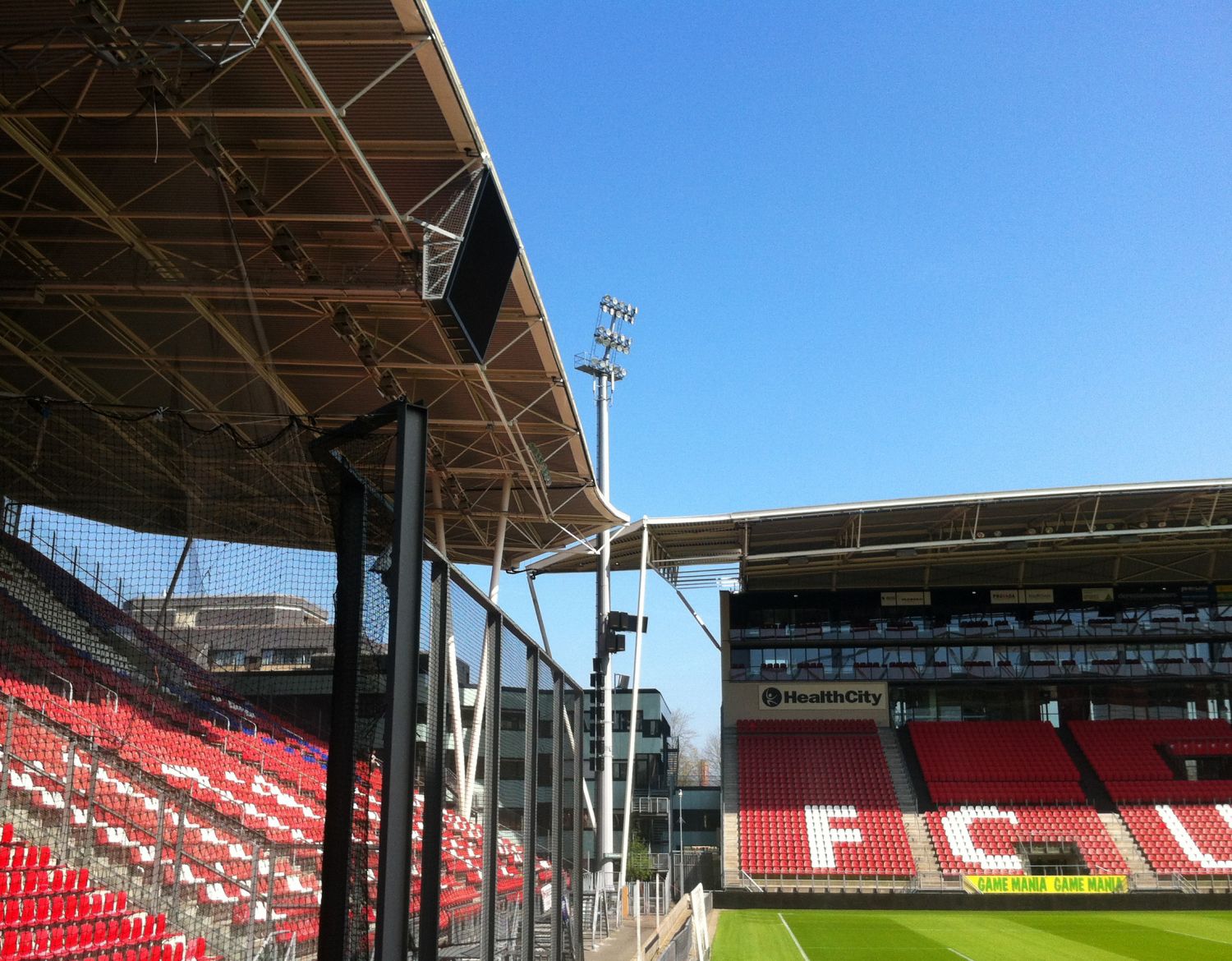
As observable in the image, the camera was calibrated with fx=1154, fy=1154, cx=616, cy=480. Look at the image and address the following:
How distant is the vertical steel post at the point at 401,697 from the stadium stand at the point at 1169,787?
35.8m

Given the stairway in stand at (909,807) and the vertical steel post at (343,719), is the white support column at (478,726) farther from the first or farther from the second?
the stairway in stand at (909,807)

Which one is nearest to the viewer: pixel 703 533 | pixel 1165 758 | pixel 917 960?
pixel 917 960

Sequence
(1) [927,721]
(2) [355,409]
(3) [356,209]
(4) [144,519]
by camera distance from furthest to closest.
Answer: (1) [927,721]
(2) [355,409]
(3) [356,209]
(4) [144,519]

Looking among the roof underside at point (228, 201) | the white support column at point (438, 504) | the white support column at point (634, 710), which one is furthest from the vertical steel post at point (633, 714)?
the roof underside at point (228, 201)

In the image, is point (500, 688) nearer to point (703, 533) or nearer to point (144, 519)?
point (144, 519)

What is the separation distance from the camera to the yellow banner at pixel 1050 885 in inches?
1272

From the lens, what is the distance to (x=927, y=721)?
4316cm

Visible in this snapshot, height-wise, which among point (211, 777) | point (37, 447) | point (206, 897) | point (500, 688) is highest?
point (37, 447)

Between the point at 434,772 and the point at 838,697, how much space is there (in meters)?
39.7

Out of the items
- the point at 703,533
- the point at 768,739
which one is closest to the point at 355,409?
the point at 703,533

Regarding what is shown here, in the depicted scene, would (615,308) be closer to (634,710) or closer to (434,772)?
(634,710)

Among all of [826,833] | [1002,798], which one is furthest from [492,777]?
[1002,798]

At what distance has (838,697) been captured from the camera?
4338cm

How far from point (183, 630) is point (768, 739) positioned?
38.0m
